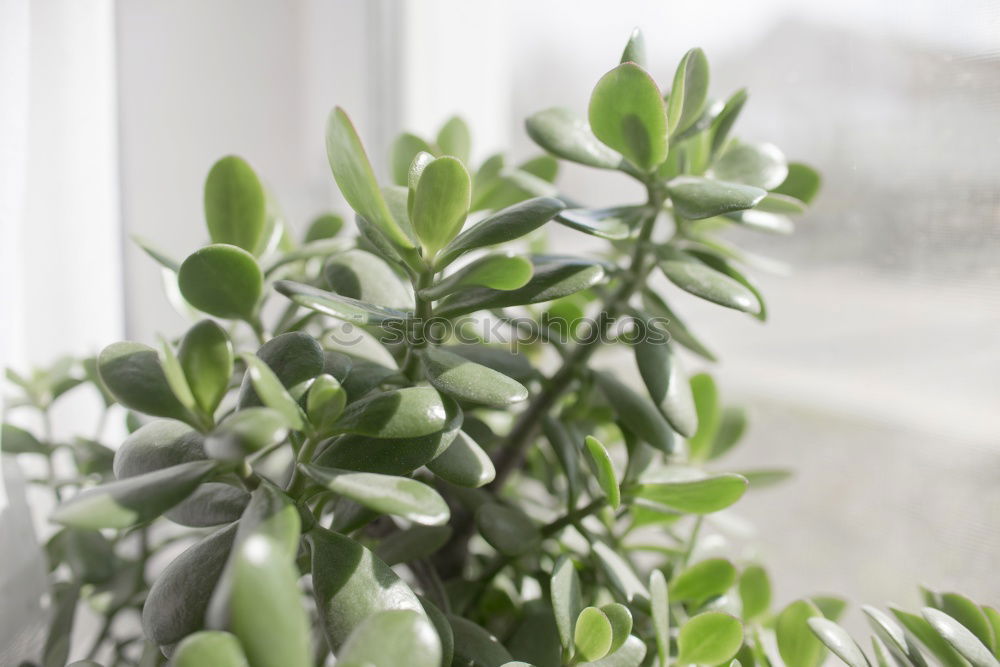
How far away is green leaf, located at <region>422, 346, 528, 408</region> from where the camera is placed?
37cm

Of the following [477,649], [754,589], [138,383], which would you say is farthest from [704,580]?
[138,383]

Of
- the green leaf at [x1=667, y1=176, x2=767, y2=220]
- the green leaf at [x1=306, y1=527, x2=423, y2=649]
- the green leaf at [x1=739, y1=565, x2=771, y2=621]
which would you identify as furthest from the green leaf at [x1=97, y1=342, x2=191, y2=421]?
the green leaf at [x1=739, y1=565, x2=771, y2=621]

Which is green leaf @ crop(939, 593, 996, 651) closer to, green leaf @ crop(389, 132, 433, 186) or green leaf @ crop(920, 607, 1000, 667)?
green leaf @ crop(920, 607, 1000, 667)

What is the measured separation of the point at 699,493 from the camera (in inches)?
18.7

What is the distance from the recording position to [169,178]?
961 millimetres

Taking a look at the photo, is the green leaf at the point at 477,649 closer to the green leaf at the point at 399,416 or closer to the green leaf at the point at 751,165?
the green leaf at the point at 399,416

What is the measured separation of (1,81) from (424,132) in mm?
639

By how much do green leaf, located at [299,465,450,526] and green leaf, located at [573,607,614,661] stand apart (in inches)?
5.0

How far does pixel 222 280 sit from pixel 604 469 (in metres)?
0.25

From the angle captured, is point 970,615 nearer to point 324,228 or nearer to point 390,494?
point 390,494

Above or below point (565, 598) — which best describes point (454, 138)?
above

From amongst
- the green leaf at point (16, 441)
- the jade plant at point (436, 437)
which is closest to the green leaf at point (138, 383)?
the jade plant at point (436, 437)

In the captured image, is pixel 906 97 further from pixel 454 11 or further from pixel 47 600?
pixel 47 600

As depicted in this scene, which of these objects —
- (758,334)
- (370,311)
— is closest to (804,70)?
(758,334)
